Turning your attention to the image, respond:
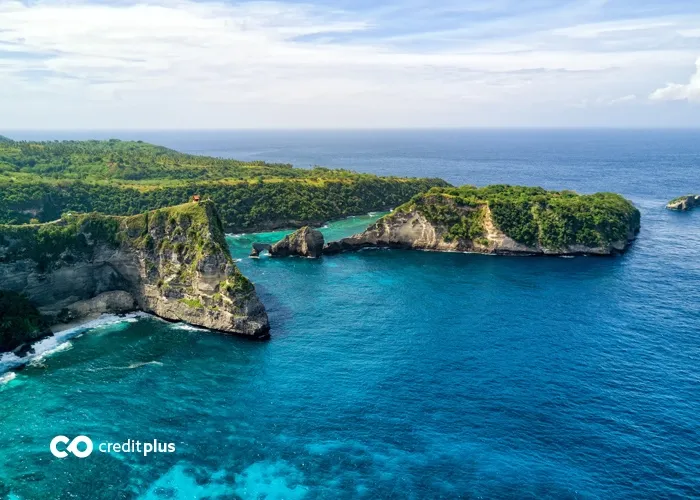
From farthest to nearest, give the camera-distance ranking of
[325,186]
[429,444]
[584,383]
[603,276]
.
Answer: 1. [325,186]
2. [603,276]
3. [584,383]
4. [429,444]

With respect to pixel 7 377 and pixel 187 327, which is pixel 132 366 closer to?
pixel 187 327

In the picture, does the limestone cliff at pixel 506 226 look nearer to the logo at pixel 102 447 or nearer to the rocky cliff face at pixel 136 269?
the rocky cliff face at pixel 136 269

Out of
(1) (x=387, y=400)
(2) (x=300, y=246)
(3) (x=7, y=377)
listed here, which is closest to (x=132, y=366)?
(3) (x=7, y=377)

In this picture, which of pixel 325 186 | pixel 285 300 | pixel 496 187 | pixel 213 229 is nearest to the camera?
pixel 213 229

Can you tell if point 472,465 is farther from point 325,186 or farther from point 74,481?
point 325,186

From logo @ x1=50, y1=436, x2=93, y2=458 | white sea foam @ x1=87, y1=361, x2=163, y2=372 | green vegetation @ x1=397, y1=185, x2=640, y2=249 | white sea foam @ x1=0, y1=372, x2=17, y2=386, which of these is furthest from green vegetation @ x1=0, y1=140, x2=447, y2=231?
logo @ x1=50, y1=436, x2=93, y2=458

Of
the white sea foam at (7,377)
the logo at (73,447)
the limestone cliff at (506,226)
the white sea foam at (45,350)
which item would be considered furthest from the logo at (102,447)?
the limestone cliff at (506,226)

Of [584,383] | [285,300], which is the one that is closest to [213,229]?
[285,300]

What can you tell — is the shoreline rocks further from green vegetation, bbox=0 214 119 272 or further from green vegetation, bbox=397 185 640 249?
green vegetation, bbox=0 214 119 272
